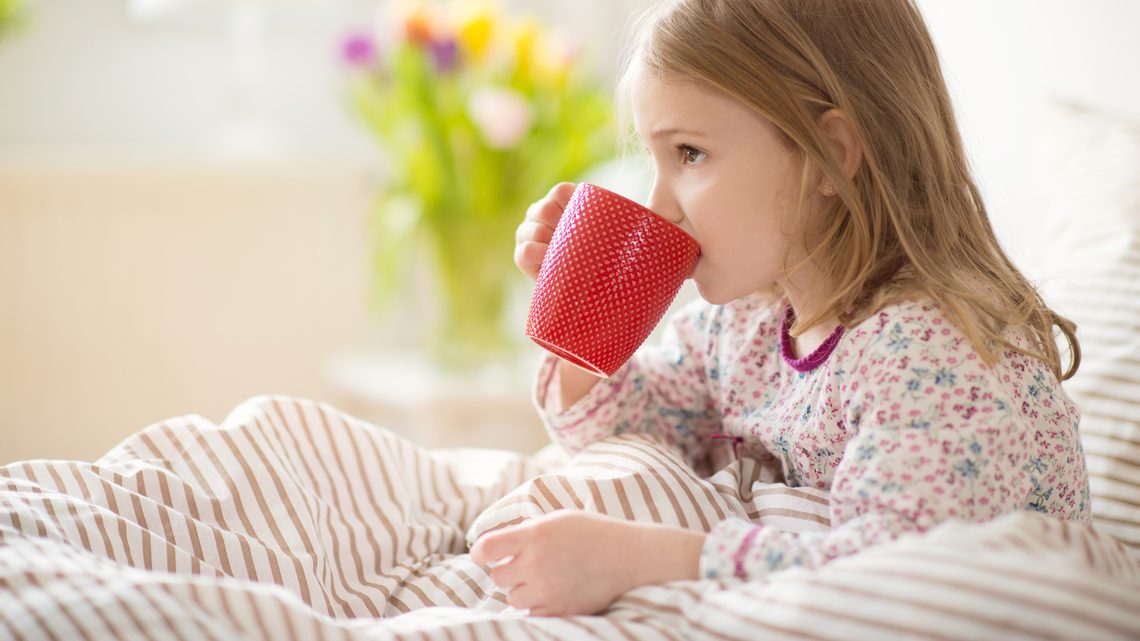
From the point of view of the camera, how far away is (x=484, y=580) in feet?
2.96

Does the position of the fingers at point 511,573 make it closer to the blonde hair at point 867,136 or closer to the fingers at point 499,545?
the fingers at point 499,545

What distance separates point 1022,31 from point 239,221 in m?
1.51

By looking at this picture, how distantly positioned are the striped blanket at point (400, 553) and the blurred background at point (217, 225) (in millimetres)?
1058

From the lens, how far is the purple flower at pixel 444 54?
2.13 metres

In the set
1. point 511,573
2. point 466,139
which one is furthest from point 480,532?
point 466,139

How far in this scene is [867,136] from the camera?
900mm

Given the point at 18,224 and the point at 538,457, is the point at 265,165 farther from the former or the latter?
the point at 538,457

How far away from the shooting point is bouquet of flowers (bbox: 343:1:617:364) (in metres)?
2.16

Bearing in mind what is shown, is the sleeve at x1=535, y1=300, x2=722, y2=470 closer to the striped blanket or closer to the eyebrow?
the striped blanket

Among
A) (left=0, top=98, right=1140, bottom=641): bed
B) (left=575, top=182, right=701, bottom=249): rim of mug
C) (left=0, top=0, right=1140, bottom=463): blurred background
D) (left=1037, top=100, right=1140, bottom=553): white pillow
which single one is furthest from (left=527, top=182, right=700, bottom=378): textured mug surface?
(left=0, top=0, right=1140, bottom=463): blurred background

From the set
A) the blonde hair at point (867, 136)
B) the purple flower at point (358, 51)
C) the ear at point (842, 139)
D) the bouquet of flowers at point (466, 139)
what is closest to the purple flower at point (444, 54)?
the bouquet of flowers at point (466, 139)

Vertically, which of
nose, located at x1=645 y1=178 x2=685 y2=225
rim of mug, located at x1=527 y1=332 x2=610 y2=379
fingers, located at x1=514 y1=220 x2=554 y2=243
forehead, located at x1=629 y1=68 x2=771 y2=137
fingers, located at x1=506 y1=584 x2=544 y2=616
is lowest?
fingers, located at x1=506 y1=584 x2=544 y2=616

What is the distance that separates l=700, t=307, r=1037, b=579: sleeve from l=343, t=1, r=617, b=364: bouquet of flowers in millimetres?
1380

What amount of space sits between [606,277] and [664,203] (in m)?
0.09
